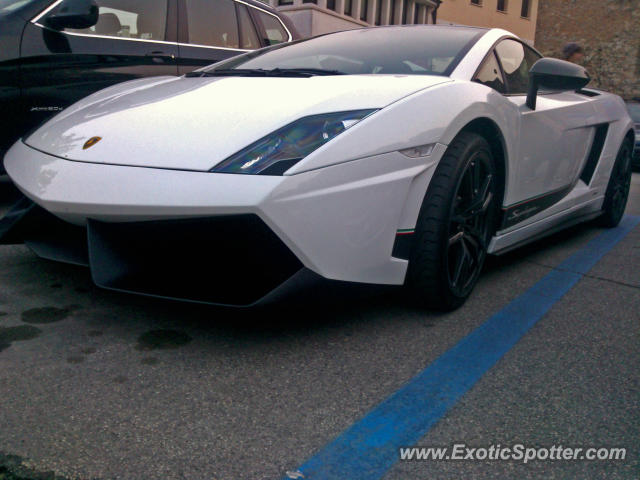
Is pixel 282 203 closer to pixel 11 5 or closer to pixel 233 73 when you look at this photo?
pixel 233 73

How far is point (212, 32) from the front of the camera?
5.12 m

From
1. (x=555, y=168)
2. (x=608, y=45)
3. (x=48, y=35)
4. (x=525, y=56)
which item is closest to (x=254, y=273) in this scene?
(x=555, y=168)

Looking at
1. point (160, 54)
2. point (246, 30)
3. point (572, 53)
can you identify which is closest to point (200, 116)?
point (160, 54)

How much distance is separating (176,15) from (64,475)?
4.04 m

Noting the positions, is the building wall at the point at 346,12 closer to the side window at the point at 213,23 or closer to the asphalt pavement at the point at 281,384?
the side window at the point at 213,23

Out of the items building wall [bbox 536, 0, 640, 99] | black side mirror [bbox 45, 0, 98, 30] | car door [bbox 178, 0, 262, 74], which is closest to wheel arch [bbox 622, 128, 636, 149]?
car door [bbox 178, 0, 262, 74]

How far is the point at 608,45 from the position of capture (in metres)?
31.1

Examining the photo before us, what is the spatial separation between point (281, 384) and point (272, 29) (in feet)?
13.9

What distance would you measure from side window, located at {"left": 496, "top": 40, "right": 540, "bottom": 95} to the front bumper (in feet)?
3.89

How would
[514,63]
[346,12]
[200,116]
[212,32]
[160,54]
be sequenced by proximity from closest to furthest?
[200,116] → [514,63] → [160,54] → [212,32] → [346,12]

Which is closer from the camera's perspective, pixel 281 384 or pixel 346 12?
pixel 281 384

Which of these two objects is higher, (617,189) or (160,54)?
(160,54)

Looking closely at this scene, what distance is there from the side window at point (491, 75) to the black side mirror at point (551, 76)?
0.15 metres

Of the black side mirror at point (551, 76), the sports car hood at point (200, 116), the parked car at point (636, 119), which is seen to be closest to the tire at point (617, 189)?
the black side mirror at point (551, 76)
